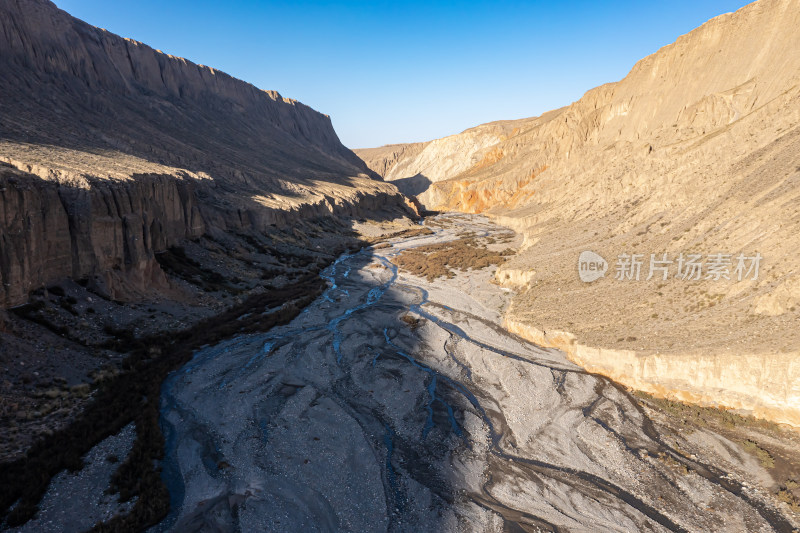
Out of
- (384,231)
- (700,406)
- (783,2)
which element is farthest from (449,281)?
(783,2)

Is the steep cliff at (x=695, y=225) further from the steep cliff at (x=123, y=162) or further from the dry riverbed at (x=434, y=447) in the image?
the steep cliff at (x=123, y=162)

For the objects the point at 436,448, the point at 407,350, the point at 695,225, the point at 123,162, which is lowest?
the point at 436,448

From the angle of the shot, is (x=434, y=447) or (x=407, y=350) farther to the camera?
(x=407, y=350)

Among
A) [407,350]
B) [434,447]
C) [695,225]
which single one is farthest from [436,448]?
[695,225]

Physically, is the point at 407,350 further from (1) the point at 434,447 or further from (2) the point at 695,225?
(2) the point at 695,225

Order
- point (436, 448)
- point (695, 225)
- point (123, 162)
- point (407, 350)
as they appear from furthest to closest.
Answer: point (123, 162) < point (695, 225) < point (407, 350) < point (436, 448)

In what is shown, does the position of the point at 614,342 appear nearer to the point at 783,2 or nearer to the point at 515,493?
the point at 515,493

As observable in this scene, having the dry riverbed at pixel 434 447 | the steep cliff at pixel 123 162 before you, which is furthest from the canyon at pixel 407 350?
the steep cliff at pixel 123 162
